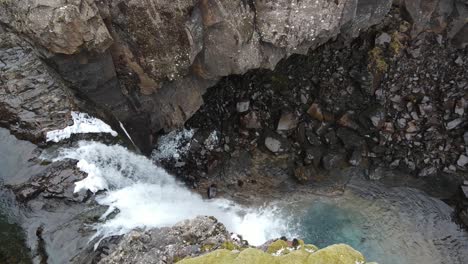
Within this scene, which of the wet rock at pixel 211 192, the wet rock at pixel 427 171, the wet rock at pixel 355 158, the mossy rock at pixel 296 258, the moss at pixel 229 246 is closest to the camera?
the mossy rock at pixel 296 258

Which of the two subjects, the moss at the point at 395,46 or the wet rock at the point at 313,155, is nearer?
the wet rock at the point at 313,155

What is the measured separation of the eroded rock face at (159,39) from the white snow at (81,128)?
0.85 meters

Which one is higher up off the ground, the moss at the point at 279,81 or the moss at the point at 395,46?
the moss at the point at 395,46

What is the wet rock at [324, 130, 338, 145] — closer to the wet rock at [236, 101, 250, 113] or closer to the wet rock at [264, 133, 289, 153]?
the wet rock at [264, 133, 289, 153]

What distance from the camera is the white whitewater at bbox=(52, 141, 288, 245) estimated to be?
45.8 ft

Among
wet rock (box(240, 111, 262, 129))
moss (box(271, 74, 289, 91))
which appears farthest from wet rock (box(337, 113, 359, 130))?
wet rock (box(240, 111, 262, 129))

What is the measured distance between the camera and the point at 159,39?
14.1 m

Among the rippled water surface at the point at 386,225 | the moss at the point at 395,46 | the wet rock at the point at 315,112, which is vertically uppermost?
the moss at the point at 395,46

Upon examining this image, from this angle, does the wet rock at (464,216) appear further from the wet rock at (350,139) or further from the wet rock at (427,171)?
the wet rock at (350,139)

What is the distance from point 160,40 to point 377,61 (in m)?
11.2

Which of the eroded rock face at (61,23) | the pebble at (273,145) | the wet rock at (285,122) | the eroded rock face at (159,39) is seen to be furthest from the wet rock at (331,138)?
the eroded rock face at (61,23)

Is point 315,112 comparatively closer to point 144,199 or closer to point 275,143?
point 275,143

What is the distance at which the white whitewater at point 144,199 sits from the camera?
1396 cm

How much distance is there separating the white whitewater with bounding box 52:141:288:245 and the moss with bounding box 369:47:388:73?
8833 mm
